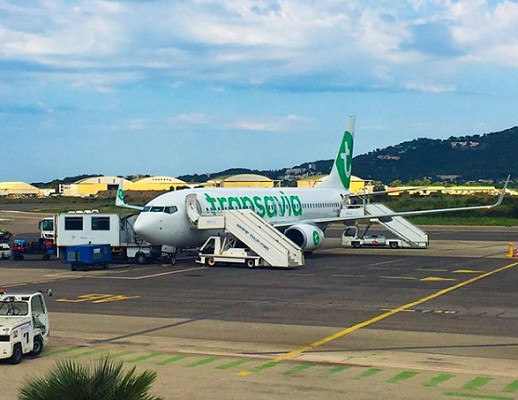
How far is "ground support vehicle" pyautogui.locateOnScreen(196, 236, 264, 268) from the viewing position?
147ft

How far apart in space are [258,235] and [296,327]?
1943cm

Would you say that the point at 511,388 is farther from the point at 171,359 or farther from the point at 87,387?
the point at 87,387

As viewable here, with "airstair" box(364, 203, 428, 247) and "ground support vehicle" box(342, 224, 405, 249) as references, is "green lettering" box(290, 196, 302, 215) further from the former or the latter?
"ground support vehicle" box(342, 224, 405, 249)

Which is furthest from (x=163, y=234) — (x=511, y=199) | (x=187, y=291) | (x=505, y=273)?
(x=511, y=199)

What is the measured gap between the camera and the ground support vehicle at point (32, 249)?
5272 cm

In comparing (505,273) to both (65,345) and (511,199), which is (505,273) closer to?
(65,345)

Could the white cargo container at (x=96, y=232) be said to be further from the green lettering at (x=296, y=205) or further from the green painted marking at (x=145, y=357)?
the green painted marking at (x=145, y=357)

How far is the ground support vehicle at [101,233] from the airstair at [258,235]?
3973 millimetres

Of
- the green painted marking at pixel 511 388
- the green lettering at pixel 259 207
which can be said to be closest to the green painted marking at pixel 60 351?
the green painted marking at pixel 511 388

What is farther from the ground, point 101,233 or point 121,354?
point 101,233

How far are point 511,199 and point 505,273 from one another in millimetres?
76235

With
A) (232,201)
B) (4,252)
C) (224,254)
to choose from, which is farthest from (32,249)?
(224,254)

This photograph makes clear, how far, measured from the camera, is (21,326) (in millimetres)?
20203

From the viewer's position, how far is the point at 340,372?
19.0 m
